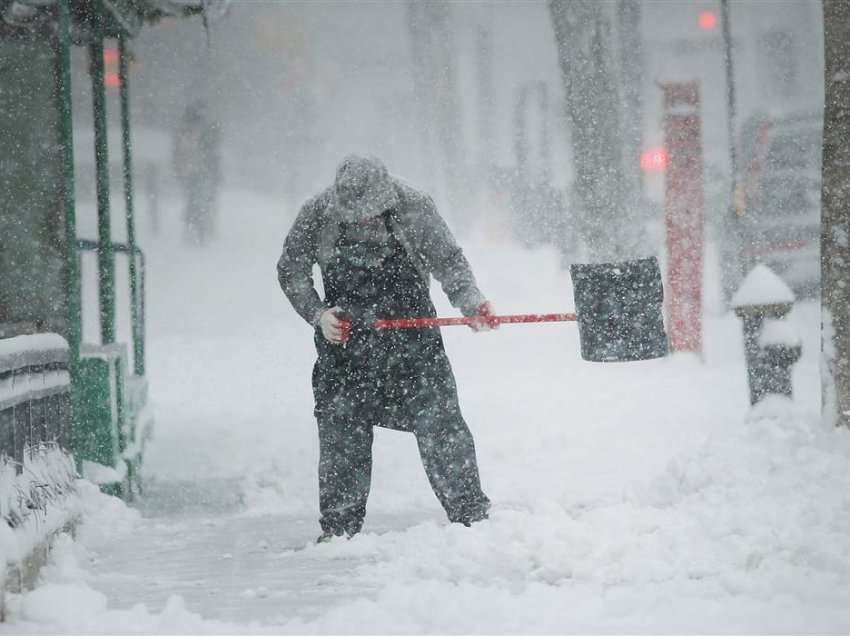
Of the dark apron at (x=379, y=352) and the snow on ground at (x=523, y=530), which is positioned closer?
the snow on ground at (x=523, y=530)

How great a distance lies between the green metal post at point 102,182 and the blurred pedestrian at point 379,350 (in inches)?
74.9

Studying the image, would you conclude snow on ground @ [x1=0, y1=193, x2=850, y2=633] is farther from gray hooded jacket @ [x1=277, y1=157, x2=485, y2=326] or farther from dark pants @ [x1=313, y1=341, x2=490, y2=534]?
gray hooded jacket @ [x1=277, y1=157, x2=485, y2=326]

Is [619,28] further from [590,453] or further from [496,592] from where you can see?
[496,592]

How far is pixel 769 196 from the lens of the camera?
15.7m

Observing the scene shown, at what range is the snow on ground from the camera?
388cm

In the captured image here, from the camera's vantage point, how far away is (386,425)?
5410 mm

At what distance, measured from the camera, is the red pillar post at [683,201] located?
1090 centimetres

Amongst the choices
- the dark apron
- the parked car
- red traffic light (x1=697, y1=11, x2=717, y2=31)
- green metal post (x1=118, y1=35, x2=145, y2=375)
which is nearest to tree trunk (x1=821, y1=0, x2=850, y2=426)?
the dark apron

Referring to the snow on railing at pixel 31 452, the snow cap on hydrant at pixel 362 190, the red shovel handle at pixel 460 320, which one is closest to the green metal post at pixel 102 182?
the snow on railing at pixel 31 452

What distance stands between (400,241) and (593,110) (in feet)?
23.1

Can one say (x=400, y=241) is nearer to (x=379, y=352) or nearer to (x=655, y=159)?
(x=379, y=352)

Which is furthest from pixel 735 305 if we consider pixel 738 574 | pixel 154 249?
pixel 154 249

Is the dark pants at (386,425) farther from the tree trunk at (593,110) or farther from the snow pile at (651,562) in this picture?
the tree trunk at (593,110)

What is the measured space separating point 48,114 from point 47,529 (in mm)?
2769
